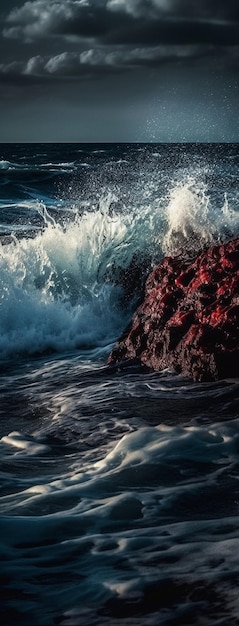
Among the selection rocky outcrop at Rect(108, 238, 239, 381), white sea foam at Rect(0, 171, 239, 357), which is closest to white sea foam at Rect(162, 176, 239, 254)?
white sea foam at Rect(0, 171, 239, 357)

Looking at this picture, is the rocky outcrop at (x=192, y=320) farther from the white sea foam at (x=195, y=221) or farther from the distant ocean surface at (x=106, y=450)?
the white sea foam at (x=195, y=221)

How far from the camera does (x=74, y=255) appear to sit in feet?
24.9

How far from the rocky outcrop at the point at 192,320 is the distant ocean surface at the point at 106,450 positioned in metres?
Result: 0.15

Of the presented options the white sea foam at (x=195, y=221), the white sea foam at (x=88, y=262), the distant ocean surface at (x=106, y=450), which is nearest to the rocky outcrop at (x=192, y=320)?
the distant ocean surface at (x=106, y=450)

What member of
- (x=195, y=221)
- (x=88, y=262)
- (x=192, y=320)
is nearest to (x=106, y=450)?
(x=192, y=320)

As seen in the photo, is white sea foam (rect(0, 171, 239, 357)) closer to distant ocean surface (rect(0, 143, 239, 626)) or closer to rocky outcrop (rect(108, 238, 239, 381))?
distant ocean surface (rect(0, 143, 239, 626))

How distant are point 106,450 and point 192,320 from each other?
1522 mm

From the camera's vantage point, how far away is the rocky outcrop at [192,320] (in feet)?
15.2

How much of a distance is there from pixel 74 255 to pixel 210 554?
5.37m

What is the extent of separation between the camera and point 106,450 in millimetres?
3689

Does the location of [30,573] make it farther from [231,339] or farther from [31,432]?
[231,339]

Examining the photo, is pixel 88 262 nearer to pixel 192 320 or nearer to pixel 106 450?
pixel 192 320

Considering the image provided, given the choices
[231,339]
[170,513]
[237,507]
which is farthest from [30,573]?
[231,339]

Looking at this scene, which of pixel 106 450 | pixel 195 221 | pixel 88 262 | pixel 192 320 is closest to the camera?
pixel 106 450
